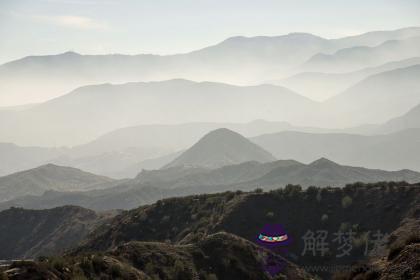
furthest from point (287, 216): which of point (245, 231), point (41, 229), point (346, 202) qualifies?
point (41, 229)

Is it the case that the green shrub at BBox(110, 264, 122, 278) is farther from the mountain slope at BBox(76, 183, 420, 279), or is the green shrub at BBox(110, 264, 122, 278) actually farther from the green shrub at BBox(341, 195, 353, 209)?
the green shrub at BBox(341, 195, 353, 209)

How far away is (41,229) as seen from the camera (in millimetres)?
180375

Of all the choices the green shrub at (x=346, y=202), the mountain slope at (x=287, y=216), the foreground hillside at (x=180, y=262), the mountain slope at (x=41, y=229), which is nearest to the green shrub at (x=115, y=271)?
the foreground hillside at (x=180, y=262)

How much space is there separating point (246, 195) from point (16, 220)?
342 feet

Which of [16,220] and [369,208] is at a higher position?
[369,208]

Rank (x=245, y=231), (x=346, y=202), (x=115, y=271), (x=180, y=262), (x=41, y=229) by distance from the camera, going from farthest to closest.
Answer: (x=41, y=229), (x=346, y=202), (x=245, y=231), (x=180, y=262), (x=115, y=271)

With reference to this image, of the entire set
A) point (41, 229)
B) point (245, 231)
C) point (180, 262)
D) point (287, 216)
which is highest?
point (180, 262)

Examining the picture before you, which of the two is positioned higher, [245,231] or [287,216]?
[287,216]

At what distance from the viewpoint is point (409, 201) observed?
330 feet

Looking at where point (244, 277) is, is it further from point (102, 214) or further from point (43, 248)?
point (102, 214)

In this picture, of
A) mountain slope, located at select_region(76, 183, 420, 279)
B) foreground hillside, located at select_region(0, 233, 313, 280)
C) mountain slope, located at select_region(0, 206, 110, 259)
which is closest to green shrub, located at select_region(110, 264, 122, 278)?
foreground hillside, located at select_region(0, 233, 313, 280)

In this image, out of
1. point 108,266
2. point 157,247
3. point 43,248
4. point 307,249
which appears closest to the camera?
point 108,266

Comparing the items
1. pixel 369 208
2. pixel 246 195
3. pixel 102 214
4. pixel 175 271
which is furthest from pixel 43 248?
pixel 175 271

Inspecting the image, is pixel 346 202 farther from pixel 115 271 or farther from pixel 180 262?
pixel 115 271
